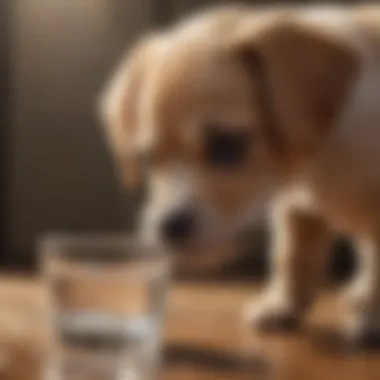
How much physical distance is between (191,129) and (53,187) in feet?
3.38

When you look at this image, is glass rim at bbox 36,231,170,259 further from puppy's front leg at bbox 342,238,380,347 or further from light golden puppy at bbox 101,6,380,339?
puppy's front leg at bbox 342,238,380,347

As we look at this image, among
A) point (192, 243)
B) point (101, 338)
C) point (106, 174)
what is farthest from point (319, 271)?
point (106, 174)

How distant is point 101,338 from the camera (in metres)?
0.61

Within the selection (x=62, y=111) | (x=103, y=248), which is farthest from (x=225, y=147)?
(x=62, y=111)

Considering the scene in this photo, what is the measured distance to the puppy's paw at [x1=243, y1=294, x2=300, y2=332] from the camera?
0.72 meters

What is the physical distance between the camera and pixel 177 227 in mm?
686

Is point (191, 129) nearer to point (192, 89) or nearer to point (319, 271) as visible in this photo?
point (192, 89)

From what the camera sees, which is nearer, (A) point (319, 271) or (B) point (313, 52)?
(B) point (313, 52)

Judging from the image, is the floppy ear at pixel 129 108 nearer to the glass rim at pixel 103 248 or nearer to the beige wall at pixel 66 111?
the glass rim at pixel 103 248

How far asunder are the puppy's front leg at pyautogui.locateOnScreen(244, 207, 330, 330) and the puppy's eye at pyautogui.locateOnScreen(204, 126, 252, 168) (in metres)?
0.11

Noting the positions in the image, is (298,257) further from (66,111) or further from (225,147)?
(66,111)

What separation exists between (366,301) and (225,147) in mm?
162

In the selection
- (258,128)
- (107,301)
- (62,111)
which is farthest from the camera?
(62,111)

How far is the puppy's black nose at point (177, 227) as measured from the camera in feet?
2.24
